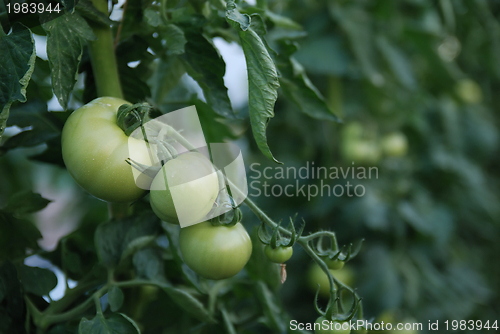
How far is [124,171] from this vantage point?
0.31m

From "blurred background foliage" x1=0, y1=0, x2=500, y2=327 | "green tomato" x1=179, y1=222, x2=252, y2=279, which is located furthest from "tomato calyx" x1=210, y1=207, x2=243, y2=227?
"blurred background foliage" x1=0, y1=0, x2=500, y2=327

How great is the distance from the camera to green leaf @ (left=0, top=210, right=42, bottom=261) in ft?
1.37

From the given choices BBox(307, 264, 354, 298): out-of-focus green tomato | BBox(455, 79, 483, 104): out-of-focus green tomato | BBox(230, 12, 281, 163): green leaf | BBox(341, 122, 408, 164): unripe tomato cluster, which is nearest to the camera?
BBox(230, 12, 281, 163): green leaf

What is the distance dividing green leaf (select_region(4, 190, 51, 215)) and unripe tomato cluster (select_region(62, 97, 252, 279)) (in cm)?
15

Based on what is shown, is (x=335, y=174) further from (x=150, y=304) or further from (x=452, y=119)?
(x=150, y=304)

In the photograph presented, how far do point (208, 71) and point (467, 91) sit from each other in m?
1.30

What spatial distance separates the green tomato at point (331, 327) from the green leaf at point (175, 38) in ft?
0.87

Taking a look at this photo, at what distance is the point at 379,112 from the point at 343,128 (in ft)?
0.40

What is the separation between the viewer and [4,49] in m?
0.31

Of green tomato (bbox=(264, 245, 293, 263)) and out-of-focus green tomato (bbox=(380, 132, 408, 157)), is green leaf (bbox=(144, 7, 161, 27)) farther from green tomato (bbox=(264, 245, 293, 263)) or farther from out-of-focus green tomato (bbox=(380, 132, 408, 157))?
out-of-focus green tomato (bbox=(380, 132, 408, 157))

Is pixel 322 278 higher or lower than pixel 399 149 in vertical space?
lower

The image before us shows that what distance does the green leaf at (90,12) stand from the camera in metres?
0.34

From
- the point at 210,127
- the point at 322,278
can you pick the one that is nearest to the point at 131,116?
the point at 210,127

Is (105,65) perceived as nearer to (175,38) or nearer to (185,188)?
(175,38)
